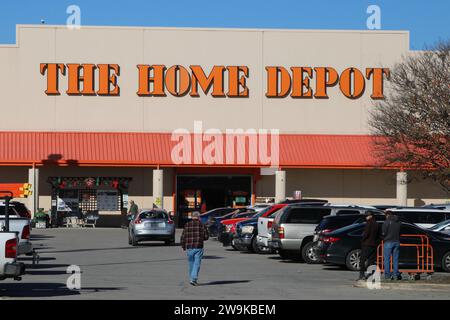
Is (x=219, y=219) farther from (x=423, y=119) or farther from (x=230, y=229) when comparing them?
(x=423, y=119)

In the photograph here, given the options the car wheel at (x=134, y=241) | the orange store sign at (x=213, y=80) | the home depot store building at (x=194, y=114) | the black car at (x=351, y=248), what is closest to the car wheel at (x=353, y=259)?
the black car at (x=351, y=248)

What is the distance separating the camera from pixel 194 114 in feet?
187

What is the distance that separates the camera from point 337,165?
55.3m

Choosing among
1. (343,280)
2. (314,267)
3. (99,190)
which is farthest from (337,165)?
(343,280)

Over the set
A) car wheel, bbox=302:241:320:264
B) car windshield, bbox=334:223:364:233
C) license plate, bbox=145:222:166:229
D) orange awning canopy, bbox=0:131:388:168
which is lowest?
car wheel, bbox=302:241:320:264

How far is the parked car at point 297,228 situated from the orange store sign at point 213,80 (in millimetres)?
28007

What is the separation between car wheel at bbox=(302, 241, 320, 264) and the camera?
95.0ft

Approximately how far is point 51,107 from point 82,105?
1.80m

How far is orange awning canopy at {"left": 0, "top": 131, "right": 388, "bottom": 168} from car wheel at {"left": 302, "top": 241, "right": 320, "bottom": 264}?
25744mm

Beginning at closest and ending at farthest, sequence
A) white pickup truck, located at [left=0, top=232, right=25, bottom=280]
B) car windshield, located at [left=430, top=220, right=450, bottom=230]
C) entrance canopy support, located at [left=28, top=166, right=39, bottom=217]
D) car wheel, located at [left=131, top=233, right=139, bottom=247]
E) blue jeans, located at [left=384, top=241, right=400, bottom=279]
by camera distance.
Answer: white pickup truck, located at [left=0, top=232, right=25, bottom=280] → blue jeans, located at [left=384, top=241, right=400, bottom=279] → car windshield, located at [left=430, top=220, right=450, bottom=230] → car wheel, located at [left=131, top=233, right=139, bottom=247] → entrance canopy support, located at [left=28, top=166, right=39, bottom=217]

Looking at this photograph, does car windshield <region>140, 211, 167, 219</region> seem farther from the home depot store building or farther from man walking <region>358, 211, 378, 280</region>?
the home depot store building

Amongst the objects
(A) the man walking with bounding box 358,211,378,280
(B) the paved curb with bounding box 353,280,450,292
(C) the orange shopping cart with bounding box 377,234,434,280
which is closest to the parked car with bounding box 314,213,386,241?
(C) the orange shopping cart with bounding box 377,234,434,280

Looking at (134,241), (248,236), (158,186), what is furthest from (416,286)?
(158,186)
